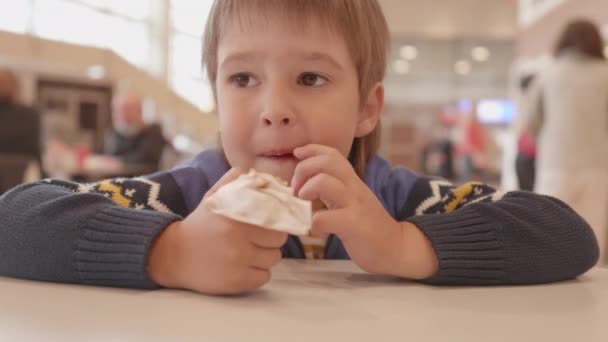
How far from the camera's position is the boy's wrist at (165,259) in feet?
1.98

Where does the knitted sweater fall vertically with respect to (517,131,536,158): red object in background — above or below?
below

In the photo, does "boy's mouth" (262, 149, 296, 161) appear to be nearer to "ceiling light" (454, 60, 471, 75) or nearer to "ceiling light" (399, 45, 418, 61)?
"ceiling light" (399, 45, 418, 61)

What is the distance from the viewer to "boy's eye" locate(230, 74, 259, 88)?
2.86ft

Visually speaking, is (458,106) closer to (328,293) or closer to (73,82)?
(73,82)

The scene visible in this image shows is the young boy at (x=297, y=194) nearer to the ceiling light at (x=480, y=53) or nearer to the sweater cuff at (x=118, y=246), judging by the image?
Answer: the sweater cuff at (x=118, y=246)

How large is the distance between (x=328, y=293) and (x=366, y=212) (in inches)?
4.6

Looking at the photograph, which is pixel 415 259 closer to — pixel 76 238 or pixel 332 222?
pixel 332 222

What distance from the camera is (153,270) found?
2.01 feet

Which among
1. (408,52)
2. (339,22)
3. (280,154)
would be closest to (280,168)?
(280,154)

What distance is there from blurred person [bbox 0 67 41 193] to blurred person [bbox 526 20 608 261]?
2.80 meters

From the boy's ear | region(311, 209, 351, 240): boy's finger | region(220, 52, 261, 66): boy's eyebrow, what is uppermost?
region(220, 52, 261, 66): boy's eyebrow

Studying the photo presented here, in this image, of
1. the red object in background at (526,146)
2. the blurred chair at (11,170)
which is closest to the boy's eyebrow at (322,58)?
the blurred chair at (11,170)

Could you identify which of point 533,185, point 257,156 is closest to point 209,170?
point 257,156

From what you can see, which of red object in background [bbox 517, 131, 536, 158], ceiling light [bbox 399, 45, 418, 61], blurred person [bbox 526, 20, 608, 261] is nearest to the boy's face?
blurred person [bbox 526, 20, 608, 261]
